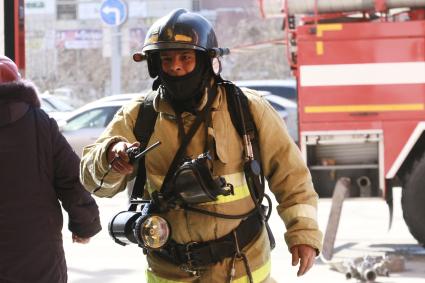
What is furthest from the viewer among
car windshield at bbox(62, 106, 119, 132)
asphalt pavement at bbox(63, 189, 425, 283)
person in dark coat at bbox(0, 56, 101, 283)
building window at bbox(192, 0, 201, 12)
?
building window at bbox(192, 0, 201, 12)

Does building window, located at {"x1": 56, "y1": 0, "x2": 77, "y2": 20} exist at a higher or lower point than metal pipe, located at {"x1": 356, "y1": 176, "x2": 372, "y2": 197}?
higher

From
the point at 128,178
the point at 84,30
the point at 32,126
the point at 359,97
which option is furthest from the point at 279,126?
the point at 84,30

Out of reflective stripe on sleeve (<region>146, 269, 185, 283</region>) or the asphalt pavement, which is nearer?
reflective stripe on sleeve (<region>146, 269, 185, 283</region>)

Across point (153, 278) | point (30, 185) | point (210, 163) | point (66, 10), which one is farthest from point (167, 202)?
point (66, 10)

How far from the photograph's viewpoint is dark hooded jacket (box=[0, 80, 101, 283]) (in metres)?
3.36

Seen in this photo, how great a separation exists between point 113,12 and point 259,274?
868 inches

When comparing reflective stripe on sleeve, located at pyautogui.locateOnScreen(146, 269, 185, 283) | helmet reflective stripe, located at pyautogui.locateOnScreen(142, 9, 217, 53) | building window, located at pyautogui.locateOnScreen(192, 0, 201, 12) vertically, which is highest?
building window, located at pyautogui.locateOnScreen(192, 0, 201, 12)

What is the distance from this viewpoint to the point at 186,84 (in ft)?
9.75

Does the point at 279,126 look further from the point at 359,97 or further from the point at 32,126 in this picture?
the point at 359,97

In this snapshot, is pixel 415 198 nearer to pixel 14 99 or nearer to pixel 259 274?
pixel 259 274

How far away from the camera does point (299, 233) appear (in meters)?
3.03

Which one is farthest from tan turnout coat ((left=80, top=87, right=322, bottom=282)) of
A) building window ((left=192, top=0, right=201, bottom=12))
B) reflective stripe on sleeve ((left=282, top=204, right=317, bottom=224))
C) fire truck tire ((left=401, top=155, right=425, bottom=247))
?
building window ((left=192, top=0, right=201, bottom=12))

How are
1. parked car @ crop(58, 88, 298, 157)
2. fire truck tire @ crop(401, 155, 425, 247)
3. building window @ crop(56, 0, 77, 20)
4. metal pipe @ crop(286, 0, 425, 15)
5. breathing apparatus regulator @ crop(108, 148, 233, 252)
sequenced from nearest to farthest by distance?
breathing apparatus regulator @ crop(108, 148, 233, 252) → fire truck tire @ crop(401, 155, 425, 247) → metal pipe @ crop(286, 0, 425, 15) → parked car @ crop(58, 88, 298, 157) → building window @ crop(56, 0, 77, 20)

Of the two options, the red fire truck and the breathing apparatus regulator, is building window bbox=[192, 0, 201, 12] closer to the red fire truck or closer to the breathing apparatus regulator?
the red fire truck
